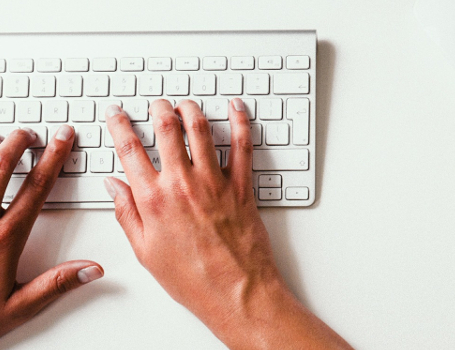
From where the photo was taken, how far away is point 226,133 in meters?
0.56

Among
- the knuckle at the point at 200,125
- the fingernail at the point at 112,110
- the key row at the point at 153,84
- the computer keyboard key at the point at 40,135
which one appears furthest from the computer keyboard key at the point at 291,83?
the computer keyboard key at the point at 40,135

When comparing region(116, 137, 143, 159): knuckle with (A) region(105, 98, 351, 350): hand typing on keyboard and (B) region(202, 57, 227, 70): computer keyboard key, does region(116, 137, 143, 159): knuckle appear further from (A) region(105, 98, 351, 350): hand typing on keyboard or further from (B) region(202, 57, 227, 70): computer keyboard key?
(B) region(202, 57, 227, 70): computer keyboard key

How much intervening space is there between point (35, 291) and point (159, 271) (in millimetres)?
174

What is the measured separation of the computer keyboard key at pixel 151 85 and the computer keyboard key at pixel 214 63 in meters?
0.07

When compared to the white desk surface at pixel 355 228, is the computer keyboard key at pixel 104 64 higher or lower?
higher

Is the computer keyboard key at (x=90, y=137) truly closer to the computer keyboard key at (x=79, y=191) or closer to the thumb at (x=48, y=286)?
the computer keyboard key at (x=79, y=191)

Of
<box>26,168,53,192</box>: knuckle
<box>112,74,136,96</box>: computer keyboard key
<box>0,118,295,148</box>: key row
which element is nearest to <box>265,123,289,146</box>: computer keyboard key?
<box>0,118,295,148</box>: key row

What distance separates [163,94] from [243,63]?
0.41 ft

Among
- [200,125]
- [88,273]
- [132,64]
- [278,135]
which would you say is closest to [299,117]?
[278,135]

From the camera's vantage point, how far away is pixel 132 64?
0.57 meters

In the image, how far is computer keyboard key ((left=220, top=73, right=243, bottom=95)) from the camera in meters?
0.56

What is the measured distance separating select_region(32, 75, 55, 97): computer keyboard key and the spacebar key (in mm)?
313

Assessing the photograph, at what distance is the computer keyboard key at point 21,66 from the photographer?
58 centimetres

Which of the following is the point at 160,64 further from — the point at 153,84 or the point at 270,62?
the point at 270,62
